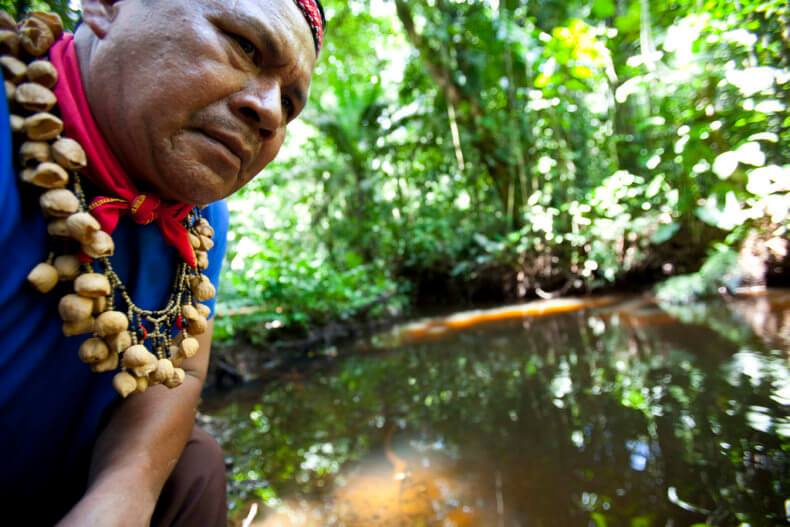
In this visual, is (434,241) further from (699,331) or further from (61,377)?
(61,377)

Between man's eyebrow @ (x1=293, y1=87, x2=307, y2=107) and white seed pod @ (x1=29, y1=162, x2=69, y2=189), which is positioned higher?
man's eyebrow @ (x1=293, y1=87, x2=307, y2=107)

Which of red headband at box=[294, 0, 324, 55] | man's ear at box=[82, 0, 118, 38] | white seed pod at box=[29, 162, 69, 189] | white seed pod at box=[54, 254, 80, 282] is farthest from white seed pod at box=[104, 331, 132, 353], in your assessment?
red headband at box=[294, 0, 324, 55]

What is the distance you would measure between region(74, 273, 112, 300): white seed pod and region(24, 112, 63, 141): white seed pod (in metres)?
A: 0.19

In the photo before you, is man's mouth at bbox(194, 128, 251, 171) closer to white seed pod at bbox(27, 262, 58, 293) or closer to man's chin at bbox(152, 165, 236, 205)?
man's chin at bbox(152, 165, 236, 205)

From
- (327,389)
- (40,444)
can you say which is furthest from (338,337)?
(40,444)

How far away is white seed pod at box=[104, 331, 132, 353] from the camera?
62 cm

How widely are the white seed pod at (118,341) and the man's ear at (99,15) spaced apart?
44 centimetres

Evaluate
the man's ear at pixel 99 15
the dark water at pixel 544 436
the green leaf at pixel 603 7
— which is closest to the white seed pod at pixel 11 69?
the man's ear at pixel 99 15

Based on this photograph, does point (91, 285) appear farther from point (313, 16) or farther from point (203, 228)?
point (313, 16)

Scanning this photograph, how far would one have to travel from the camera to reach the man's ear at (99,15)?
61 centimetres

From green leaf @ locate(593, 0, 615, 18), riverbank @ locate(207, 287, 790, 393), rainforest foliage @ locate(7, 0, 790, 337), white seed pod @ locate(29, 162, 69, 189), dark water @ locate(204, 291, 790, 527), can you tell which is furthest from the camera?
green leaf @ locate(593, 0, 615, 18)

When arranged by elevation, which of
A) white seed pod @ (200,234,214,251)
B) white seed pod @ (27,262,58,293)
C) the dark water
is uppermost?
white seed pod @ (200,234,214,251)

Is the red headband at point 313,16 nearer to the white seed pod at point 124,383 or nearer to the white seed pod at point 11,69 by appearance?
the white seed pod at point 11,69

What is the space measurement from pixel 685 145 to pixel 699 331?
1.14m
